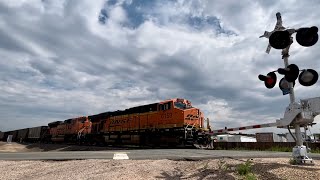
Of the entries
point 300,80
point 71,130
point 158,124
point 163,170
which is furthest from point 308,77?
point 71,130

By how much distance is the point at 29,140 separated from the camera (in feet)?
208

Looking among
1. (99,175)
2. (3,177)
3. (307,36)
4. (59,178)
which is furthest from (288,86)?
(3,177)

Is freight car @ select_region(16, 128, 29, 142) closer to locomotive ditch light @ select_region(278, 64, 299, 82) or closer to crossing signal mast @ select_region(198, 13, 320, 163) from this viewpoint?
crossing signal mast @ select_region(198, 13, 320, 163)

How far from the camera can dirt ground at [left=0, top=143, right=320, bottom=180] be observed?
6406 millimetres

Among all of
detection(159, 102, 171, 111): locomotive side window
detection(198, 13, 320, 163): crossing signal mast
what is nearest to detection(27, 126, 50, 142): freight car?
detection(159, 102, 171, 111): locomotive side window

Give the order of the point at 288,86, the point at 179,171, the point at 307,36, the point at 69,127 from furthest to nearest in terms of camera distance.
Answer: the point at 69,127
the point at 179,171
the point at 288,86
the point at 307,36

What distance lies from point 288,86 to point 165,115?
20304mm

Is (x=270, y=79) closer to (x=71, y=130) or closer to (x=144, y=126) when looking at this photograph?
(x=144, y=126)

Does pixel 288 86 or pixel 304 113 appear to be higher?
pixel 288 86

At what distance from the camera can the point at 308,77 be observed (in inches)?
281

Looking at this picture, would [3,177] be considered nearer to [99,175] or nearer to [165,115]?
[99,175]

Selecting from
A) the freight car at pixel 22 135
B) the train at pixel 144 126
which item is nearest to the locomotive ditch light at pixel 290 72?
the train at pixel 144 126

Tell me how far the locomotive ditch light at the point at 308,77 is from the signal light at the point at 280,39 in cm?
80

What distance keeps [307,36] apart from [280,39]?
0.61m
